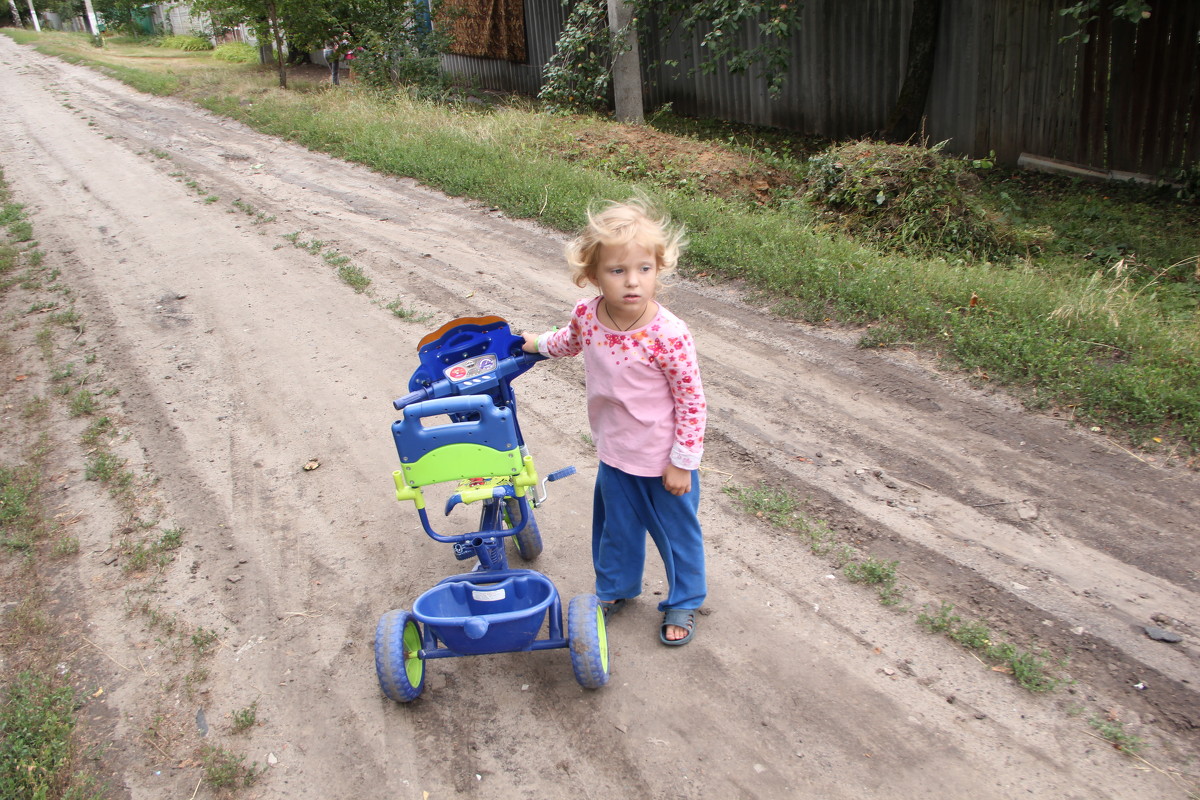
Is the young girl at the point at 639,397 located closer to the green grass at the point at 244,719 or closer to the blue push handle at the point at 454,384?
the blue push handle at the point at 454,384

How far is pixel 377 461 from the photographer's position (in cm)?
470

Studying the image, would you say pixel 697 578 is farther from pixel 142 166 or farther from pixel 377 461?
pixel 142 166

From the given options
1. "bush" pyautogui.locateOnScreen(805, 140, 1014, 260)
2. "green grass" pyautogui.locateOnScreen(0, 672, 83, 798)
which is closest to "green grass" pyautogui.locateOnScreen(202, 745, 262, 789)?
"green grass" pyautogui.locateOnScreen(0, 672, 83, 798)

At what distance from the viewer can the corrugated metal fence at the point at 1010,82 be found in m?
8.80

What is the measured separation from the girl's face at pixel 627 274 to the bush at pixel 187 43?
3116 cm

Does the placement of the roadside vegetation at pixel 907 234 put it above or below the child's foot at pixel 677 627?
above

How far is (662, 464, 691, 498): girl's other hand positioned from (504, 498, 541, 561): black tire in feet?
2.54

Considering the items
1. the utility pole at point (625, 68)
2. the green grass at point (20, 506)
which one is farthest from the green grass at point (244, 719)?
the utility pole at point (625, 68)

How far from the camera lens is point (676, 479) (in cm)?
299

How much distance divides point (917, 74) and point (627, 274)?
926 cm

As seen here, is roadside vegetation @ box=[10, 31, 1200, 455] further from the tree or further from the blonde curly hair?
the blonde curly hair

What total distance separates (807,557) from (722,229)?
14.1ft

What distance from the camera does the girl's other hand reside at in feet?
9.80

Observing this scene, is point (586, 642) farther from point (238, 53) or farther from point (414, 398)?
point (238, 53)
